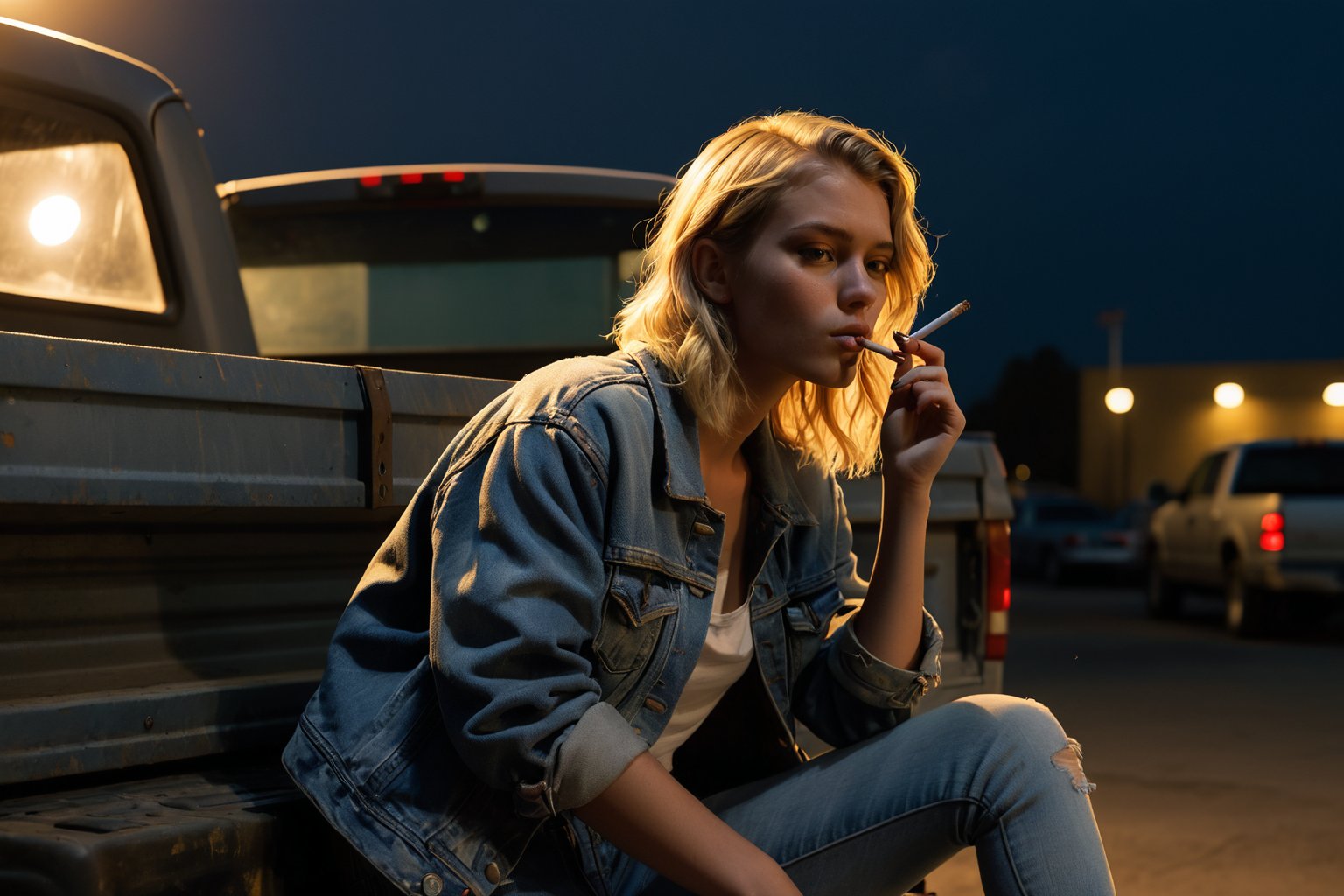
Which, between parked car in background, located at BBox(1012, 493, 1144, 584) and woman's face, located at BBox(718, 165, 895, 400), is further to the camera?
parked car in background, located at BBox(1012, 493, 1144, 584)

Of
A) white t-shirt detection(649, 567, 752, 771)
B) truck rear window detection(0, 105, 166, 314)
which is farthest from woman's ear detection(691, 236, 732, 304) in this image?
truck rear window detection(0, 105, 166, 314)

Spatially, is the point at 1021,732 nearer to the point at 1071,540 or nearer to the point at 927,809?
the point at 927,809

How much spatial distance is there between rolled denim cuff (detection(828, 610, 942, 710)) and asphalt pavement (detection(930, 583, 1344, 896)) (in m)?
2.45

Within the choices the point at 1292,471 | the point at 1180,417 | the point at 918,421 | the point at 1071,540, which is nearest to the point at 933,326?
the point at 918,421

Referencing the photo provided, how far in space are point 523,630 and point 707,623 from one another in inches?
17.0

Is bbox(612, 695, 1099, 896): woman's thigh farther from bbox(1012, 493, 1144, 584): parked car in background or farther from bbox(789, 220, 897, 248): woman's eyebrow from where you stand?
bbox(1012, 493, 1144, 584): parked car in background

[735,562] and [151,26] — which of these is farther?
[151,26]

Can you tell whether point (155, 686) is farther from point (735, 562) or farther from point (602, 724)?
point (735, 562)

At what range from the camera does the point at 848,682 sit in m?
2.53

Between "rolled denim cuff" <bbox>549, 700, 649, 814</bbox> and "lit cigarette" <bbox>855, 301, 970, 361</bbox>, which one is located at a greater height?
"lit cigarette" <bbox>855, 301, 970, 361</bbox>

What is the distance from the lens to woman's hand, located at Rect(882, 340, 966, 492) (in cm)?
248

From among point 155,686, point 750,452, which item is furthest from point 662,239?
point 155,686

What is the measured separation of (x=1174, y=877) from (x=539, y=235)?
3283 millimetres

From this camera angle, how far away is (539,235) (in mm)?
5895
